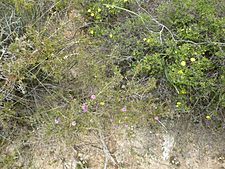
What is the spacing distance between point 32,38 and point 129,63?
71 centimetres

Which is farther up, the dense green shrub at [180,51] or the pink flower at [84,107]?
the dense green shrub at [180,51]

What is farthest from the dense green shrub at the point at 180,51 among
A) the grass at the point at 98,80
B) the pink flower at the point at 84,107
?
the pink flower at the point at 84,107

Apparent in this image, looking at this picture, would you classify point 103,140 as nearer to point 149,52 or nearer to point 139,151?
point 139,151

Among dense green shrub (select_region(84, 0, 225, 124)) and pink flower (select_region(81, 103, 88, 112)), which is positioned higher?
dense green shrub (select_region(84, 0, 225, 124))

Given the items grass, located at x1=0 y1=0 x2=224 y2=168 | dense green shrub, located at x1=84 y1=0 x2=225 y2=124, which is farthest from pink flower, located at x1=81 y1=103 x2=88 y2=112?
dense green shrub, located at x1=84 y1=0 x2=225 y2=124

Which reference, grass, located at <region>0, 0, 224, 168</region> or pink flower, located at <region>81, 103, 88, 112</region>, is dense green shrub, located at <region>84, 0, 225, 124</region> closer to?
grass, located at <region>0, 0, 224, 168</region>

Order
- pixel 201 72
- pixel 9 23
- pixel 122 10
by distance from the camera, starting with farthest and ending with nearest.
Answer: pixel 122 10
pixel 9 23
pixel 201 72

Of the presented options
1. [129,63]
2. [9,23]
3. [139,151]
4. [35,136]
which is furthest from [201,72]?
[9,23]

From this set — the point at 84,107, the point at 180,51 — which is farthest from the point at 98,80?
the point at 180,51

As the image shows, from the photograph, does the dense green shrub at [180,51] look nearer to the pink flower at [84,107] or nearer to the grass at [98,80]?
the grass at [98,80]

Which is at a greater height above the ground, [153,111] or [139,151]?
[153,111]

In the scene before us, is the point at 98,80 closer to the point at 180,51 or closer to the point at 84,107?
→ the point at 84,107

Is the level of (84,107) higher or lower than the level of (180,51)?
lower

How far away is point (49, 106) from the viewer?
2.45m
